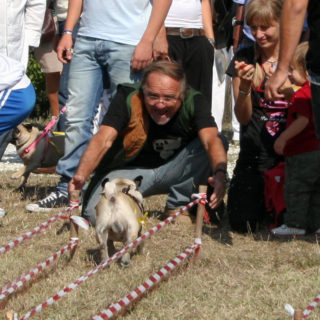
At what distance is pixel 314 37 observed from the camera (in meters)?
3.60

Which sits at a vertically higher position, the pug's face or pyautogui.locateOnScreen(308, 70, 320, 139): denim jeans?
pyautogui.locateOnScreen(308, 70, 320, 139): denim jeans

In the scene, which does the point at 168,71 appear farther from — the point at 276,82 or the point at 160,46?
the point at 276,82

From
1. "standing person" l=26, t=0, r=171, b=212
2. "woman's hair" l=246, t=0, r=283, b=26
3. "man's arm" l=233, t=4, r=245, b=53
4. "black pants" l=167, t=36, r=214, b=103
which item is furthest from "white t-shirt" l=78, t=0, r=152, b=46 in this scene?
"man's arm" l=233, t=4, r=245, b=53

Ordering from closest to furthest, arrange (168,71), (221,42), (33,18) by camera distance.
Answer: (168,71) < (33,18) < (221,42)

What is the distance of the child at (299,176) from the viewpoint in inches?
205

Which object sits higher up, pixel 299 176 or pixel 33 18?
pixel 33 18

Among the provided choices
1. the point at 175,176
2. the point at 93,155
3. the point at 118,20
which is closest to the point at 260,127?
the point at 175,176

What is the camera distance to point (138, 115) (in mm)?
5254

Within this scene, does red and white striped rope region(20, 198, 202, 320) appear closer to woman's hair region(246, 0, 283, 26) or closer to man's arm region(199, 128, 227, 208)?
man's arm region(199, 128, 227, 208)

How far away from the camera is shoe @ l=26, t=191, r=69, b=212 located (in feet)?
19.7

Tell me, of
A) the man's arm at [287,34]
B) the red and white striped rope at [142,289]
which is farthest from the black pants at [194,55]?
the man's arm at [287,34]

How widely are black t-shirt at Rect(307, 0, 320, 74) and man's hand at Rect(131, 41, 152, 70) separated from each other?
193cm

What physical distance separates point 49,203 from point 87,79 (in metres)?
1.04

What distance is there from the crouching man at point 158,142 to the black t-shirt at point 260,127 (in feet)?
1.43
